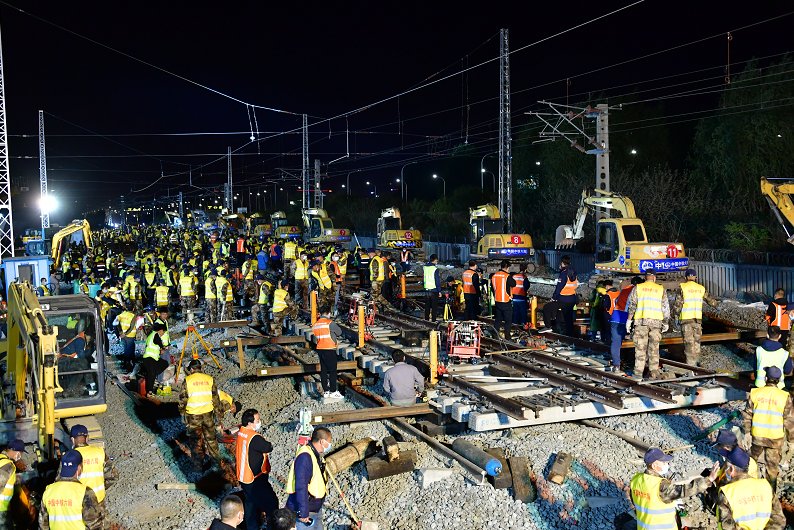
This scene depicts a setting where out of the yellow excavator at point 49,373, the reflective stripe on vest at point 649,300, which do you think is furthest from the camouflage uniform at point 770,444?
the yellow excavator at point 49,373

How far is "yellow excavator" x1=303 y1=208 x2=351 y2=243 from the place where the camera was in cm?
4188

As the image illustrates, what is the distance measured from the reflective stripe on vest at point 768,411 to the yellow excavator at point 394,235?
27238mm

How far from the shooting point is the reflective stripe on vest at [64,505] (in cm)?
637

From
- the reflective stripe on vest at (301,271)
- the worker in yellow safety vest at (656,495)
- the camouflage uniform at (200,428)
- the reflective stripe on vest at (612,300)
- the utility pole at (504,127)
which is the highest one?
the utility pole at (504,127)

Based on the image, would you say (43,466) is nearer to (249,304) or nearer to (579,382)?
(579,382)

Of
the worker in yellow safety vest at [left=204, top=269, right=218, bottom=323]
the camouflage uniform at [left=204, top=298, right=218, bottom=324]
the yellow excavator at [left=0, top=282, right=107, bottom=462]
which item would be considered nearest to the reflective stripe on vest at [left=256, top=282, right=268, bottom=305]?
the worker in yellow safety vest at [left=204, top=269, right=218, bottom=323]

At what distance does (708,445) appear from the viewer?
9.88 metres

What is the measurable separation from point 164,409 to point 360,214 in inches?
2286

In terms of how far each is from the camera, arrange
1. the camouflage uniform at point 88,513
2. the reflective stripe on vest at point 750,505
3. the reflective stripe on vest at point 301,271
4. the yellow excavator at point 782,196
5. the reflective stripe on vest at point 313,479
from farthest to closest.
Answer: the reflective stripe on vest at point 301,271 < the yellow excavator at point 782,196 < the reflective stripe on vest at point 313,479 < the camouflage uniform at point 88,513 < the reflective stripe on vest at point 750,505

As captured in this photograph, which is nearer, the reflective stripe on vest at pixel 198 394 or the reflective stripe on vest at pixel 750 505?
the reflective stripe on vest at pixel 750 505

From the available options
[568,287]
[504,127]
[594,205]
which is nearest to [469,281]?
[568,287]

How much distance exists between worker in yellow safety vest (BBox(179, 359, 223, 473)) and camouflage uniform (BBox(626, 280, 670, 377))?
23.2ft

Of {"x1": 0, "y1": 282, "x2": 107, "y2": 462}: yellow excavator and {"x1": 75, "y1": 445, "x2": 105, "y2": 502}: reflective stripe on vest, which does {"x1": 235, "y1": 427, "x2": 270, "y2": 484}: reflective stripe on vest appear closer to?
{"x1": 75, "y1": 445, "x2": 105, "y2": 502}: reflective stripe on vest

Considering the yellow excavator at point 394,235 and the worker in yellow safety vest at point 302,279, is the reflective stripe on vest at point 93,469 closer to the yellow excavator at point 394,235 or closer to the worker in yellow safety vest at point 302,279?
the worker in yellow safety vest at point 302,279
